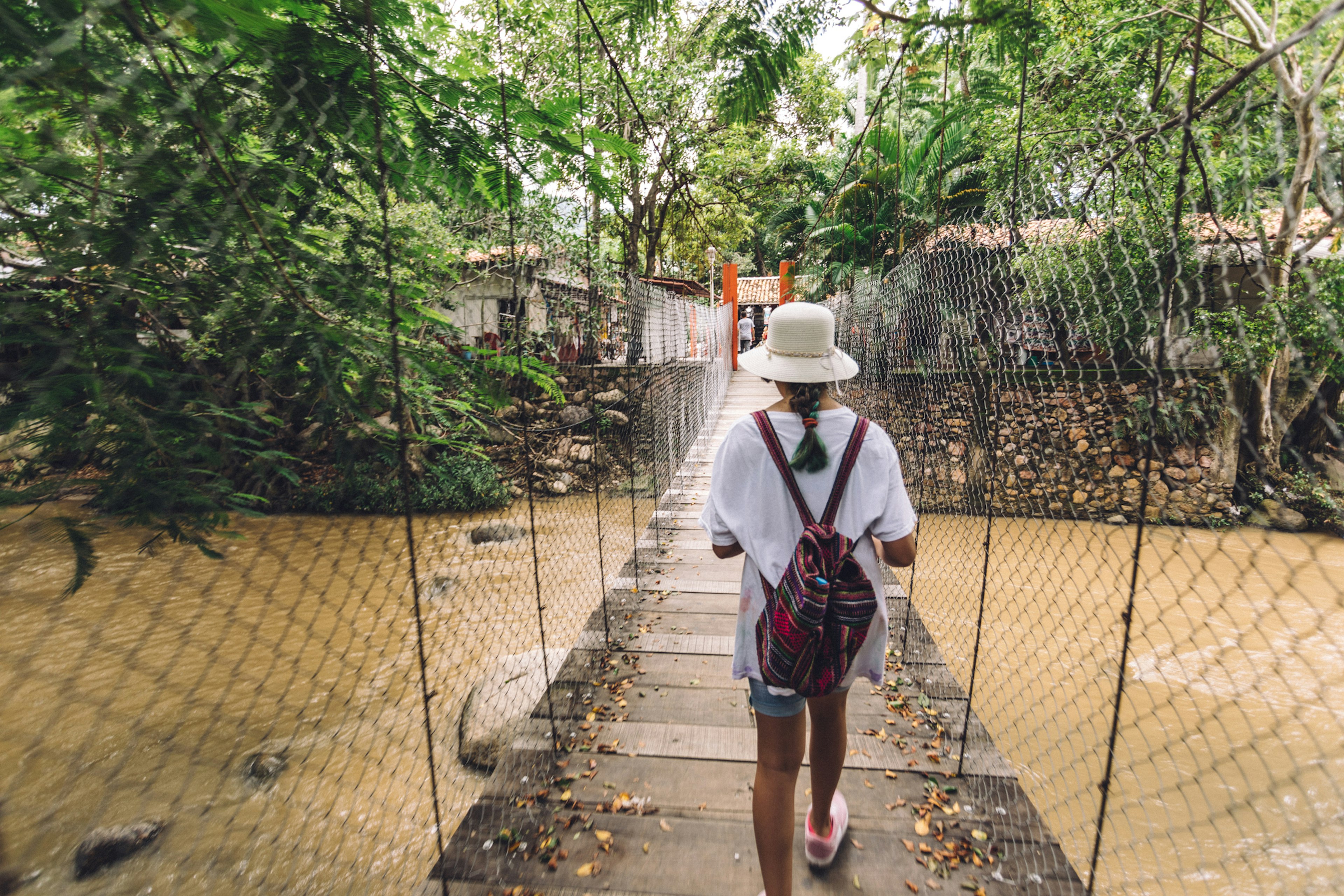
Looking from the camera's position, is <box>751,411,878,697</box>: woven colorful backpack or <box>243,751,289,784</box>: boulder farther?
<box>243,751,289,784</box>: boulder

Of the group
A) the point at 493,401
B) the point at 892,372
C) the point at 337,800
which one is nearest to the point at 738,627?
the point at 493,401

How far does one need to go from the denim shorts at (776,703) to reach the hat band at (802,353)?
25.8 inches

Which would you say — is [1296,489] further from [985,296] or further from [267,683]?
[267,683]

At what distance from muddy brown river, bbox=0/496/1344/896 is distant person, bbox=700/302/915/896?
0.59 meters

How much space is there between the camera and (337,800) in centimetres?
376

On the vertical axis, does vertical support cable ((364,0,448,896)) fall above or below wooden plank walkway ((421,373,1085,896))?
above

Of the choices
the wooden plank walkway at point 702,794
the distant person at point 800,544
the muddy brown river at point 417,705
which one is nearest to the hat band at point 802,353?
the distant person at point 800,544

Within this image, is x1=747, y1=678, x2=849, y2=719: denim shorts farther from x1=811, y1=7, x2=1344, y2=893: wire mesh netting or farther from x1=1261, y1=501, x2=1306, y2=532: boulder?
x1=1261, y1=501, x2=1306, y2=532: boulder

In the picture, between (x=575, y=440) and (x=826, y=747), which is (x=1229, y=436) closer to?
(x=826, y=747)

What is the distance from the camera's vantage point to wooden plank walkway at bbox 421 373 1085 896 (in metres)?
1.31

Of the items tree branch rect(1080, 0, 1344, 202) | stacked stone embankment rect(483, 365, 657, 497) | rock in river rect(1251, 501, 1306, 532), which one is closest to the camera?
tree branch rect(1080, 0, 1344, 202)

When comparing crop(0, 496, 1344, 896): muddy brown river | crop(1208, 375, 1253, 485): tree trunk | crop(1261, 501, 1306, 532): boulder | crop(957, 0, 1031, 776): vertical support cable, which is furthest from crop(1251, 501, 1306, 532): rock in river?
crop(957, 0, 1031, 776): vertical support cable

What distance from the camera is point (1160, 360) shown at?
0.92 metres

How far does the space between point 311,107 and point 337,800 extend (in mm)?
4249
